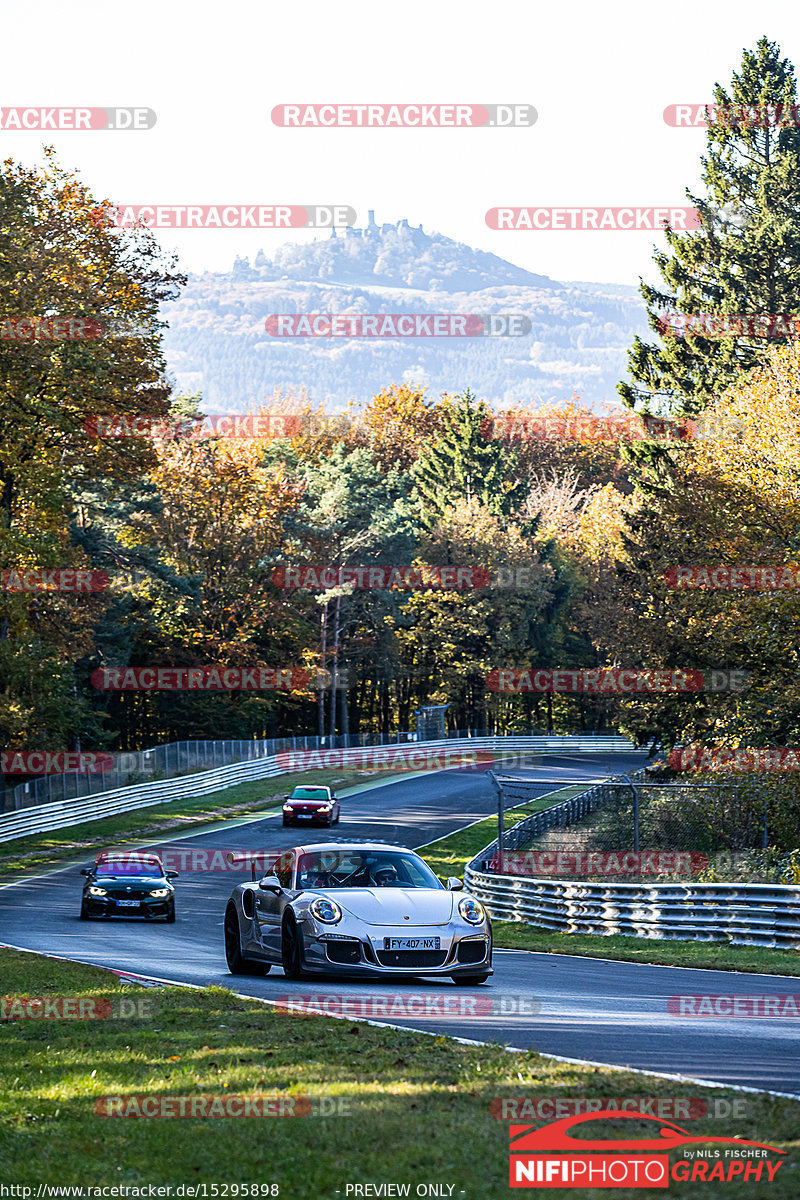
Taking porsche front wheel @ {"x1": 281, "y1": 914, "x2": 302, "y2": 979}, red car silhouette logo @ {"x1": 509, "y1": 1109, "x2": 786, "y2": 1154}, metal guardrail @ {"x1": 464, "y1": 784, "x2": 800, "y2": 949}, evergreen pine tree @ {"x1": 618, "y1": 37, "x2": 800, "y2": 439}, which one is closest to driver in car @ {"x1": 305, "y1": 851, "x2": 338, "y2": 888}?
porsche front wheel @ {"x1": 281, "y1": 914, "x2": 302, "y2": 979}

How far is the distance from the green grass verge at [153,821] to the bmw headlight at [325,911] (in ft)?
75.4

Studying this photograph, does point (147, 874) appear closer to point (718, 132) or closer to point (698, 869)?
point (698, 869)

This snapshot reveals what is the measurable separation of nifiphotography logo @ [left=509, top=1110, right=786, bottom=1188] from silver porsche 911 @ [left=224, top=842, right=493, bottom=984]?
6629mm

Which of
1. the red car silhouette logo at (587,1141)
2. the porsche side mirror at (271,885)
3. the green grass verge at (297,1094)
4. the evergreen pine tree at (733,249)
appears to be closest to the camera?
the green grass verge at (297,1094)

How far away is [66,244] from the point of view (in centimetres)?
4053

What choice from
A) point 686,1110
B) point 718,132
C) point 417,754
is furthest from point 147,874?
point 417,754

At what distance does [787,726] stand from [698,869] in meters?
8.00

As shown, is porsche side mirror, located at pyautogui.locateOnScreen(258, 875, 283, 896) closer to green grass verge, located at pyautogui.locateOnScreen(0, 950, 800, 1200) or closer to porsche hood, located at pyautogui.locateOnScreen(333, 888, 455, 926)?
porsche hood, located at pyautogui.locateOnScreen(333, 888, 455, 926)

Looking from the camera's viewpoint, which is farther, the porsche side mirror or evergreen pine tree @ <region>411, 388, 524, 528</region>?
evergreen pine tree @ <region>411, 388, 524, 528</region>

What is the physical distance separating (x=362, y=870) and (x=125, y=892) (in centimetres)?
1143

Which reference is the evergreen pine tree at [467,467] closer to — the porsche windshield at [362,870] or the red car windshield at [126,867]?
the red car windshield at [126,867]

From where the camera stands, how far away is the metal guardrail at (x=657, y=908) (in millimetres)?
19719

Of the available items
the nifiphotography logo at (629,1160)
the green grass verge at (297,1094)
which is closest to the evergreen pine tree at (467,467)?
the green grass verge at (297,1094)

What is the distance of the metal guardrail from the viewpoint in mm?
19719
